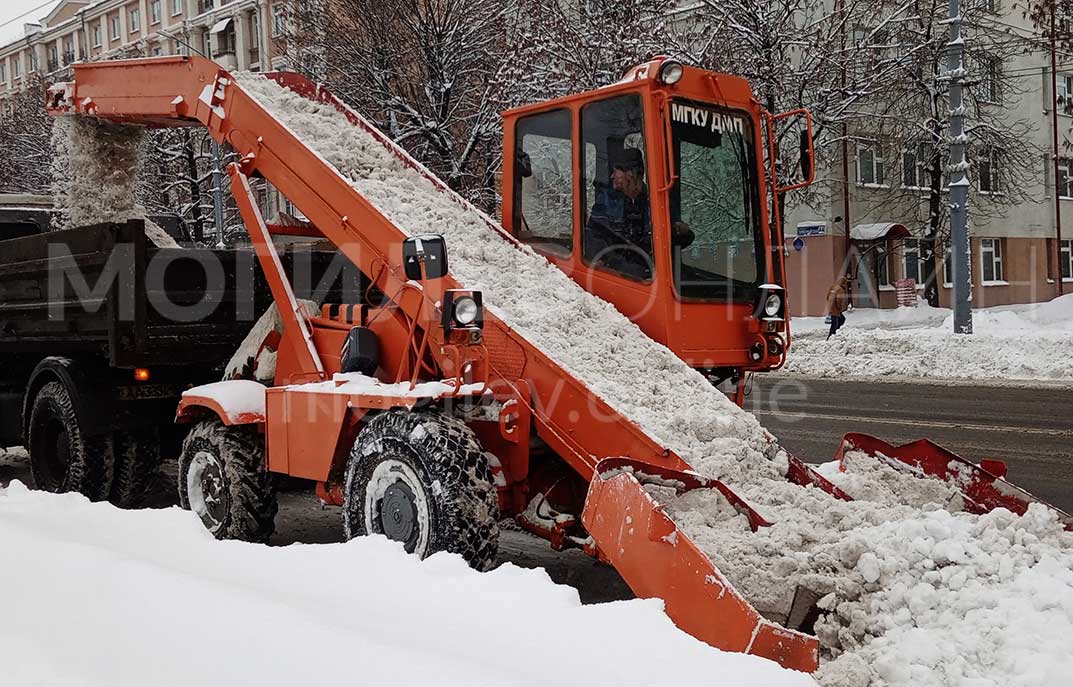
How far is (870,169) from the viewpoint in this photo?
33969 mm

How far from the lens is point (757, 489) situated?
189 inches

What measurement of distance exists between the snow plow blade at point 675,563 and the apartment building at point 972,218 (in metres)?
24.8

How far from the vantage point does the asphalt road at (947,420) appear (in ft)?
29.9

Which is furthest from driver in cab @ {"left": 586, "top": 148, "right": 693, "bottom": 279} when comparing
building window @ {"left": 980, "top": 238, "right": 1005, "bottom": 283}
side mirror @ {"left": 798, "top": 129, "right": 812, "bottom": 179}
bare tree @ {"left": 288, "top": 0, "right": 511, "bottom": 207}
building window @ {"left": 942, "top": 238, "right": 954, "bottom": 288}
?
building window @ {"left": 980, "top": 238, "right": 1005, "bottom": 283}

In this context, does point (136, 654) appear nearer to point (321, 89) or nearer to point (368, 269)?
point (368, 269)

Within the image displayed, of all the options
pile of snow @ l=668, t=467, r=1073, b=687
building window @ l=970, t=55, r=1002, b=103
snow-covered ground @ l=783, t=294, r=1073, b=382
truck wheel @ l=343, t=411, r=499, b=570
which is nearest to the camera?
pile of snow @ l=668, t=467, r=1073, b=687

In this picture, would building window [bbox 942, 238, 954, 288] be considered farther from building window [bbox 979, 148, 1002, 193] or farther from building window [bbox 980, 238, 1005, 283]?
building window [bbox 980, 238, 1005, 283]

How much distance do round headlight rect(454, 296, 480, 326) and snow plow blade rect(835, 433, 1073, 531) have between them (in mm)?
2122

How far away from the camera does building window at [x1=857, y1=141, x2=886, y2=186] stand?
3244 cm

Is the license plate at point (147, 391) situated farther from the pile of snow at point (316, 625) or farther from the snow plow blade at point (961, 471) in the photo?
the snow plow blade at point (961, 471)

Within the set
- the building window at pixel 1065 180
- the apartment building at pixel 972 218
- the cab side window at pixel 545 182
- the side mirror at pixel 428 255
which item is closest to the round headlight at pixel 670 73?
the cab side window at pixel 545 182

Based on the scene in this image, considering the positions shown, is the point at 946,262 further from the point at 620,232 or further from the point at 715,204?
the point at 620,232

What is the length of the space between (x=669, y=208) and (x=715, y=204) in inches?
18.4

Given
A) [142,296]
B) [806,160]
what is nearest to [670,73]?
[806,160]
